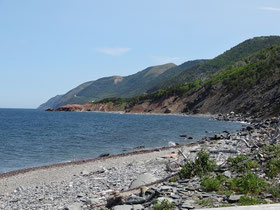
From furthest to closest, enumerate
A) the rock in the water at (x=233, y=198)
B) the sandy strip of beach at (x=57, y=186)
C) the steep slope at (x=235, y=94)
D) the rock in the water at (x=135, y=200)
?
1. the steep slope at (x=235, y=94)
2. the sandy strip of beach at (x=57, y=186)
3. the rock in the water at (x=135, y=200)
4. the rock in the water at (x=233, y=198)

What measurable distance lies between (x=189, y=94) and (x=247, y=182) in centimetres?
12410

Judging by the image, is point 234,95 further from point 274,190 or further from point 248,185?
point 274,190

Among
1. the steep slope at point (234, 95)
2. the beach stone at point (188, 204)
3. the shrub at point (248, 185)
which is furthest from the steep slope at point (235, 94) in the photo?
the beach stone at point (188, 204)

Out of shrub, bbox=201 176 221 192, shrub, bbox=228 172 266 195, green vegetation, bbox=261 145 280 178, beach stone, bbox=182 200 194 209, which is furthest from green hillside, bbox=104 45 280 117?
beach stone, bbox=182 200 194 209

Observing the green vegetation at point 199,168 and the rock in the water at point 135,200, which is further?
the green vegetation at point 199,168

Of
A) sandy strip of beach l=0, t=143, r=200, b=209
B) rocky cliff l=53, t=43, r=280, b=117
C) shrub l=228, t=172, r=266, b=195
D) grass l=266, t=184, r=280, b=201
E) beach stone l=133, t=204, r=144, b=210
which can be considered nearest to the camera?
grass l=266, t=184, r=280, b=201

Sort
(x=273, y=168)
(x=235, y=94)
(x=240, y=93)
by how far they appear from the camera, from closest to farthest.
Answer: (x=273, y=168) < (x=240, y=93) < (x=235, y=94)

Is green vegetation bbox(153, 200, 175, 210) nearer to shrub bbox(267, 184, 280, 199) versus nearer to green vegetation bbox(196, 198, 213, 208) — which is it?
green vegetation bbox(196, 198, 213, 208)

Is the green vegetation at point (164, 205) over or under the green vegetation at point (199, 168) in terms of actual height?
under

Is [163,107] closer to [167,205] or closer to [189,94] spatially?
[189,94]

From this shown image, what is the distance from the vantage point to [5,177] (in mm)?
22281

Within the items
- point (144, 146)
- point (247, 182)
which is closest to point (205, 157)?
point (247, 182)

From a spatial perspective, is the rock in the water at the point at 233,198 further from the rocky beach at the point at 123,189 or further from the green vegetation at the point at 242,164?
the green vegetation at the point at 242,164

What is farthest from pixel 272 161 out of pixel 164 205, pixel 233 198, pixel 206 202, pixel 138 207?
pixel 138 207
